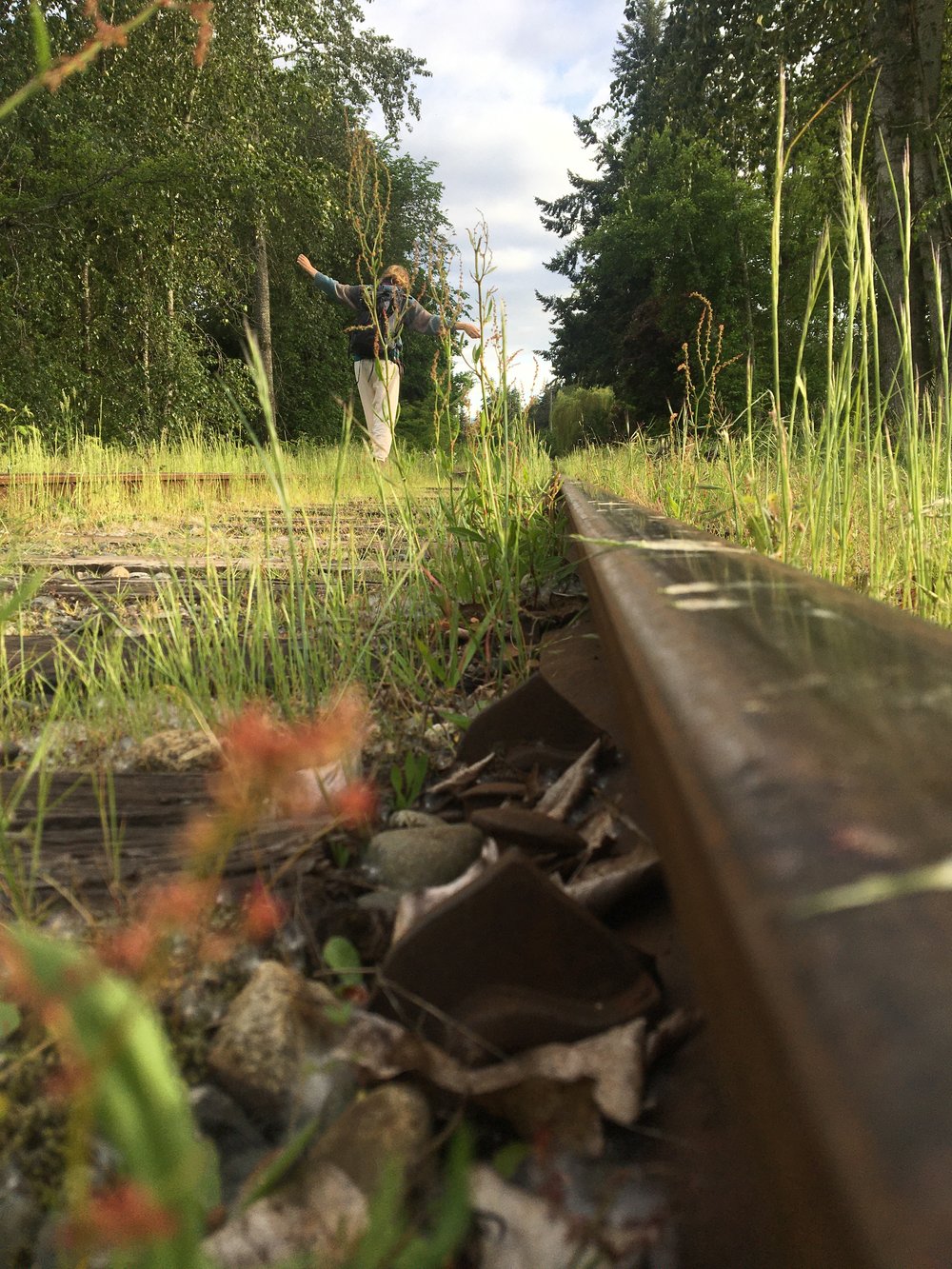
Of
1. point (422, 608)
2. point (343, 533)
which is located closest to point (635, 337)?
point (343, 533)

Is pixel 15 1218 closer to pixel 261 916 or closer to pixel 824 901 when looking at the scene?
pixel 261 916

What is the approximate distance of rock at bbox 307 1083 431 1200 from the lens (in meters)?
0.62

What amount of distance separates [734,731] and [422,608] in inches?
73.9

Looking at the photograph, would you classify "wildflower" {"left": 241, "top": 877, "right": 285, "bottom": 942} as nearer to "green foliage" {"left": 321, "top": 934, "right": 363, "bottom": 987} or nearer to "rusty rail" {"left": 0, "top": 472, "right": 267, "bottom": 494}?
"green foliage" {"left": 321, "top": 934, "right": 363, "bottom": 987}

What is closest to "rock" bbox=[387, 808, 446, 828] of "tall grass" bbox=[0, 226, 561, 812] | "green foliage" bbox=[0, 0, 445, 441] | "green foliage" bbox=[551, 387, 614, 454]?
"tall grass" bbox=[0, 226, 561, 812]

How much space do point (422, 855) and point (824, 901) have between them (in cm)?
77

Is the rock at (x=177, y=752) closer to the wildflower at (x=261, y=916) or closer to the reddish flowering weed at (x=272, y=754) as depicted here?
the reddish flowering weed at (x=272, y=754)

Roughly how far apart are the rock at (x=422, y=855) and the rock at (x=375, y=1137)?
1.28 ft

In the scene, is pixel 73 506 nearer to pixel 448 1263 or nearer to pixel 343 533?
pixel 343 533

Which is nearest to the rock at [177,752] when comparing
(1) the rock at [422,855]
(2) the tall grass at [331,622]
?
(2) the tall grass at [331,622]

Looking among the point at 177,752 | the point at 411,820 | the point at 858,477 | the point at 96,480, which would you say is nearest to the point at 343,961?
the point at 411,820

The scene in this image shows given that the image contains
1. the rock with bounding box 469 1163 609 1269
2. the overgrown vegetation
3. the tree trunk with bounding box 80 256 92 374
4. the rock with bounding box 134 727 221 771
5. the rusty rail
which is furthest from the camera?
the tree trunk with bounding box 80 256 92 374

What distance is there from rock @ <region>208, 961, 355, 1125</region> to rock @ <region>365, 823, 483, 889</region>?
26cm

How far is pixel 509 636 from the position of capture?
92.9 inches
